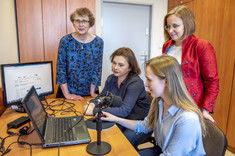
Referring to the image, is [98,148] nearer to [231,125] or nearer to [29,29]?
[231,125]

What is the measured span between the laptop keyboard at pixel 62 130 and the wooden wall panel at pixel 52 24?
200cm

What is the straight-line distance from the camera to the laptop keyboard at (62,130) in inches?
38.9

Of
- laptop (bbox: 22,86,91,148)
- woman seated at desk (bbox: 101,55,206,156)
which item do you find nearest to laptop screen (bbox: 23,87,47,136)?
laptop (bbox: 22,86,91,148)

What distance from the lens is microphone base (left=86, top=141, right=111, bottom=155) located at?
2.95 feet

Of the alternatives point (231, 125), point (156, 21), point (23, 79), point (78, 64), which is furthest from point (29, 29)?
point (231, 125)

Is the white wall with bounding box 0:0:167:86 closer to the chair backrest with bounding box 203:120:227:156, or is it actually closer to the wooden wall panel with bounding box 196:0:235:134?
the wooden wall panel with bounding box 196:0:235:134

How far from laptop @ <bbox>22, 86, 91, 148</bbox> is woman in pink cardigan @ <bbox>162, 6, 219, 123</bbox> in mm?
869

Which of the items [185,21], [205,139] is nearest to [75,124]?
[205,139]

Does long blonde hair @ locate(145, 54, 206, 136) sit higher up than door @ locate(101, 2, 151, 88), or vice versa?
door @ locate(101, 2, 151, 88)

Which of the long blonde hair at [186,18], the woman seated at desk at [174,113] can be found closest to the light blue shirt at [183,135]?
the woman seated at desk at [174,113]

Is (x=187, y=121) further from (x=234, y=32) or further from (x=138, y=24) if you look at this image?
(x=138, y=24)

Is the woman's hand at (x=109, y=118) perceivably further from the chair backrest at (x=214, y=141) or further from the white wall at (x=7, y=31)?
the white wall at (x=7, y=31)

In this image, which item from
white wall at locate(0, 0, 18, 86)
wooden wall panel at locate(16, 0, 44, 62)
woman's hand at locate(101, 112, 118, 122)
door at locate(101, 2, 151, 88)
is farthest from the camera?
door at locate(101, 2, 151, 88)

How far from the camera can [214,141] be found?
2.96 feet
